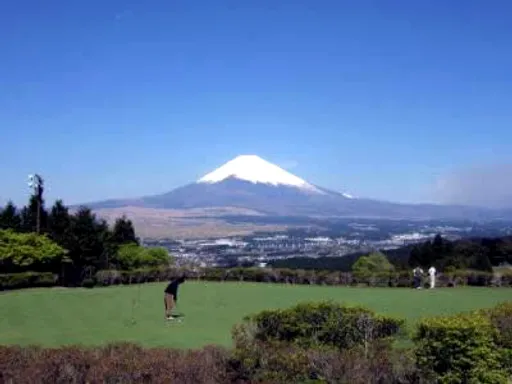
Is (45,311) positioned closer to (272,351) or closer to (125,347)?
(125,347)

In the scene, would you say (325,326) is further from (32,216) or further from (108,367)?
(32,216)

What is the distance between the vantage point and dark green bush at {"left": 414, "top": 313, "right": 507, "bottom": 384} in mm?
6484

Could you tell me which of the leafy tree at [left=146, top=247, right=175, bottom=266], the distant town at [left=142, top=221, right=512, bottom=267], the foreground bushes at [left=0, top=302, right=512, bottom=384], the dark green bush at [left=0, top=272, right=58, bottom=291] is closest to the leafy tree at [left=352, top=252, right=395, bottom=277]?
the distant town at [left=142, top=221, right=512, bottom=267]

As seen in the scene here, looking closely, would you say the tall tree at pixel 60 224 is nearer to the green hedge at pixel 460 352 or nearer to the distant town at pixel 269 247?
the distant town at pixel 269 247

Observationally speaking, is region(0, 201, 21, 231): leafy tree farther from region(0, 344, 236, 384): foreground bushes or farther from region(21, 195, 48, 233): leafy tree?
region(0, 344, 236, 384): foreground bushes

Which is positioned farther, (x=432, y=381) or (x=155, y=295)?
(x=155, y=295)

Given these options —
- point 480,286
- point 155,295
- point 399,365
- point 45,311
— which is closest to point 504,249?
point 480,286

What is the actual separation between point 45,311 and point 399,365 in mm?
9638

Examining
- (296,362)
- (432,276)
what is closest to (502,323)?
(296,362)

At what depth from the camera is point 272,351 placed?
688 centimetres

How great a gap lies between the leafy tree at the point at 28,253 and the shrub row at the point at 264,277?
0.84 meters

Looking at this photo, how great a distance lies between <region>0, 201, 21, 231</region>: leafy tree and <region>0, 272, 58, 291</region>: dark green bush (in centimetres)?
806

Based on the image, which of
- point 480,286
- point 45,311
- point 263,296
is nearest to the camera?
point 45,311

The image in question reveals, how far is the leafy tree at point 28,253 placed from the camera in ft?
72.0
